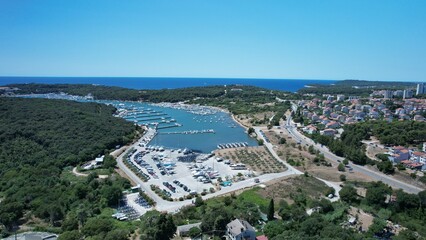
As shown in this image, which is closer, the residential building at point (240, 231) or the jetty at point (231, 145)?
the residential building at point (240, 231)

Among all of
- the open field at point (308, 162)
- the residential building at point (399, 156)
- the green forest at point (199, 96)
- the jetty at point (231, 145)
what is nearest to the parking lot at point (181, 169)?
the jetty at point (231, 145)

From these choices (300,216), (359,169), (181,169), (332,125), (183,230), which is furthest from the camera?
(332,125)

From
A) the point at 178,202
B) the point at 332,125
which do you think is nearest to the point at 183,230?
the point at 178,202

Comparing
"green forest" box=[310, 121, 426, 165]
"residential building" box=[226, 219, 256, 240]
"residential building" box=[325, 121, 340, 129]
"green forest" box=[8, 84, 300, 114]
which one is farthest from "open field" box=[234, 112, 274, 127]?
"residential building" box=[226, 219, 256, 240]

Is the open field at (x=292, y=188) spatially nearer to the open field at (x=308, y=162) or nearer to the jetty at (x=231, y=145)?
the open field at (x=308, y=162)

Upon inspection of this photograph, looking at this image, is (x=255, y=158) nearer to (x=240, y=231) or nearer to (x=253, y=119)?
(x=240, y=231)

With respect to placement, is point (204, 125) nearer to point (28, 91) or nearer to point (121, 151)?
point (121, 151)

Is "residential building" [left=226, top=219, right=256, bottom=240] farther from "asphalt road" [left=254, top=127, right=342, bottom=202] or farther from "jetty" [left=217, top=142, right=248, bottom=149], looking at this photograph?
"jetty" [left=217, top=142, right=248, bottom=149]
